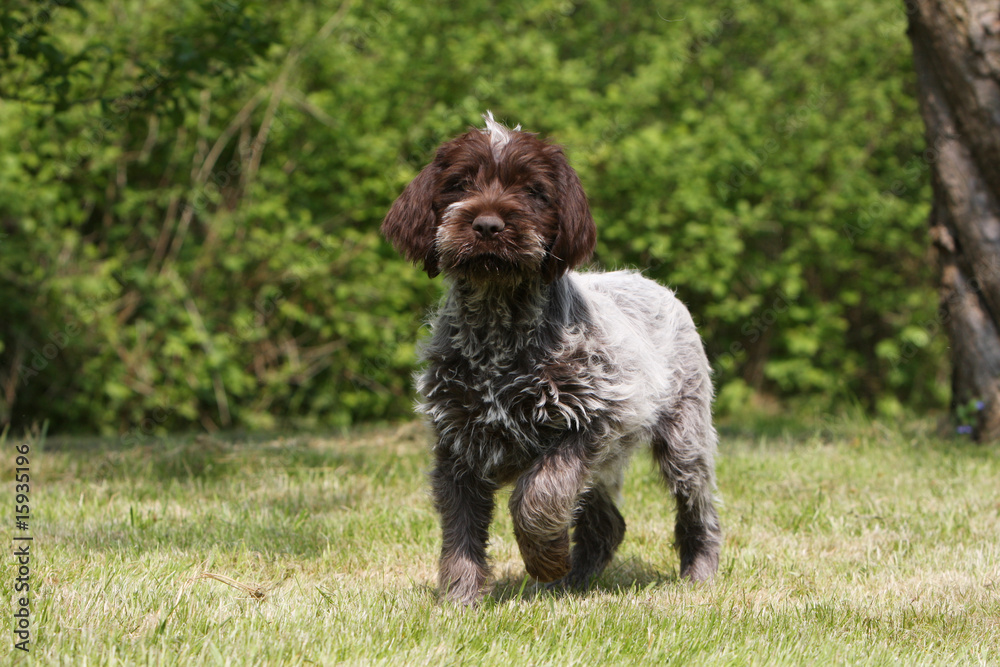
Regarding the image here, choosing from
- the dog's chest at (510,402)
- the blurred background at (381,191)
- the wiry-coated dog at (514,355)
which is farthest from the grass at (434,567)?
the blurred background at (381,191)

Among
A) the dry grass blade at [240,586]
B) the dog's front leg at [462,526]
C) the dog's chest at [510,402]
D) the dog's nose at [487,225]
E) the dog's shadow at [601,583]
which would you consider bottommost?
the dog's shadow at [601,583]

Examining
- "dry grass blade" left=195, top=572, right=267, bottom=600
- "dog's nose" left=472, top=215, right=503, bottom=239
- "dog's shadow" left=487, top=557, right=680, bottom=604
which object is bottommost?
"dog's shadow" left=487, top=557, right=680, bottom=604

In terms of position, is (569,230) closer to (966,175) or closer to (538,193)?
(538,193)

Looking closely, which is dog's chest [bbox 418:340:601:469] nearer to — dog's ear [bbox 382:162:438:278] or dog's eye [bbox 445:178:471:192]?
dog's ear [bbox 382:162:438:278]

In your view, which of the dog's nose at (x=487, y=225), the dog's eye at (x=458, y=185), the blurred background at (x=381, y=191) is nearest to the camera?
the dog's nose at (x=487, y=225)

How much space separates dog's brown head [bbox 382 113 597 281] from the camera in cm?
350

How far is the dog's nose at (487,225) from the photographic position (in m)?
3.45

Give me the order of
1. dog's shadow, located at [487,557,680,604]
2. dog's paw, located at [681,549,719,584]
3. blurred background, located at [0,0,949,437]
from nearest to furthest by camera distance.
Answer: dog's shadow, located at [487,557,680,604] < dog's paw, located at [681,549,719,584] < blurred background, located at [0,0,949,437]

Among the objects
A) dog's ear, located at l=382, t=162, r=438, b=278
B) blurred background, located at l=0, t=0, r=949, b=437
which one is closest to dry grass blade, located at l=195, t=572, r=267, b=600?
dog's ear, located at l=382, t=162, r=438, b=278

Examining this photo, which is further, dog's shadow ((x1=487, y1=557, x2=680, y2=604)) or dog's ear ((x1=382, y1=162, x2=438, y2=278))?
dog's shadow ((x1=487, y1=557, x2=680, y2=604))

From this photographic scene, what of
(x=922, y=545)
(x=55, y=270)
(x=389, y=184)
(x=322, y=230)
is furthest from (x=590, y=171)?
(x=922, y=545)

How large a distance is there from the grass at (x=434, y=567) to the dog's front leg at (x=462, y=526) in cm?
14

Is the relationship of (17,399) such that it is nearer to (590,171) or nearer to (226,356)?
(226,356)

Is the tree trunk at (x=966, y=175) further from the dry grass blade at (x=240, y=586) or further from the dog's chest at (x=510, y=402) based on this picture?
the dry grass blade at (x=240, y=586)
